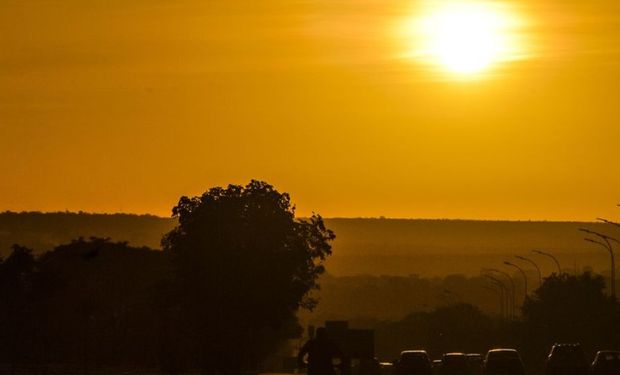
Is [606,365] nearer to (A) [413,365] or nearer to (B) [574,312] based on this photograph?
(A) [413,365]

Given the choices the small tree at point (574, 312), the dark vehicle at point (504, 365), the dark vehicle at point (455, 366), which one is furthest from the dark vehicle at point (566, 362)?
the small tree at point (574, 312)

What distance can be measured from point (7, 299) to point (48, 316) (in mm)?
3009

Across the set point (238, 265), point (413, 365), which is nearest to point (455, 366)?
point (413, 365)

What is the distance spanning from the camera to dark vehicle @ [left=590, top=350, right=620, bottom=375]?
213 ft

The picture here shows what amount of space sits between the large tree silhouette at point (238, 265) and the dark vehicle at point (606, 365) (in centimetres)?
3322

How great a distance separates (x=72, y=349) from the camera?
122125 mm

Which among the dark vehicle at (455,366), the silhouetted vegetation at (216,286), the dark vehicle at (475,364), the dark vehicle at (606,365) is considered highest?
the silhouetted vegetation at (216,286)

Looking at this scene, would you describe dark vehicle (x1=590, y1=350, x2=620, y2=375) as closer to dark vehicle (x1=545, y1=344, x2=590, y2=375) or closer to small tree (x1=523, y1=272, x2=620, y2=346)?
dark vehicle (x1=545, y1=344, x2=590, y2=375)

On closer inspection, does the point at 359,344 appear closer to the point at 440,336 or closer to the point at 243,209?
the point at 243,209

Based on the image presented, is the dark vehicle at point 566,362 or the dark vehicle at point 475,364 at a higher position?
the dark vehicle at point 475,364

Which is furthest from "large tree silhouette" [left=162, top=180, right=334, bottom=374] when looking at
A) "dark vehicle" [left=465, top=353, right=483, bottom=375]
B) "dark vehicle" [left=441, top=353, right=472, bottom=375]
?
"dark vehicle" [left=441, top=353, right=472, bottom=375]

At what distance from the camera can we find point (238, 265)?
3807 inches

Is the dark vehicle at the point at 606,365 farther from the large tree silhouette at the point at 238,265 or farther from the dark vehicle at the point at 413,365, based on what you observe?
the large tree silhouette at the point at 238,265

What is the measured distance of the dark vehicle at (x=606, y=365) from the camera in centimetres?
6500
